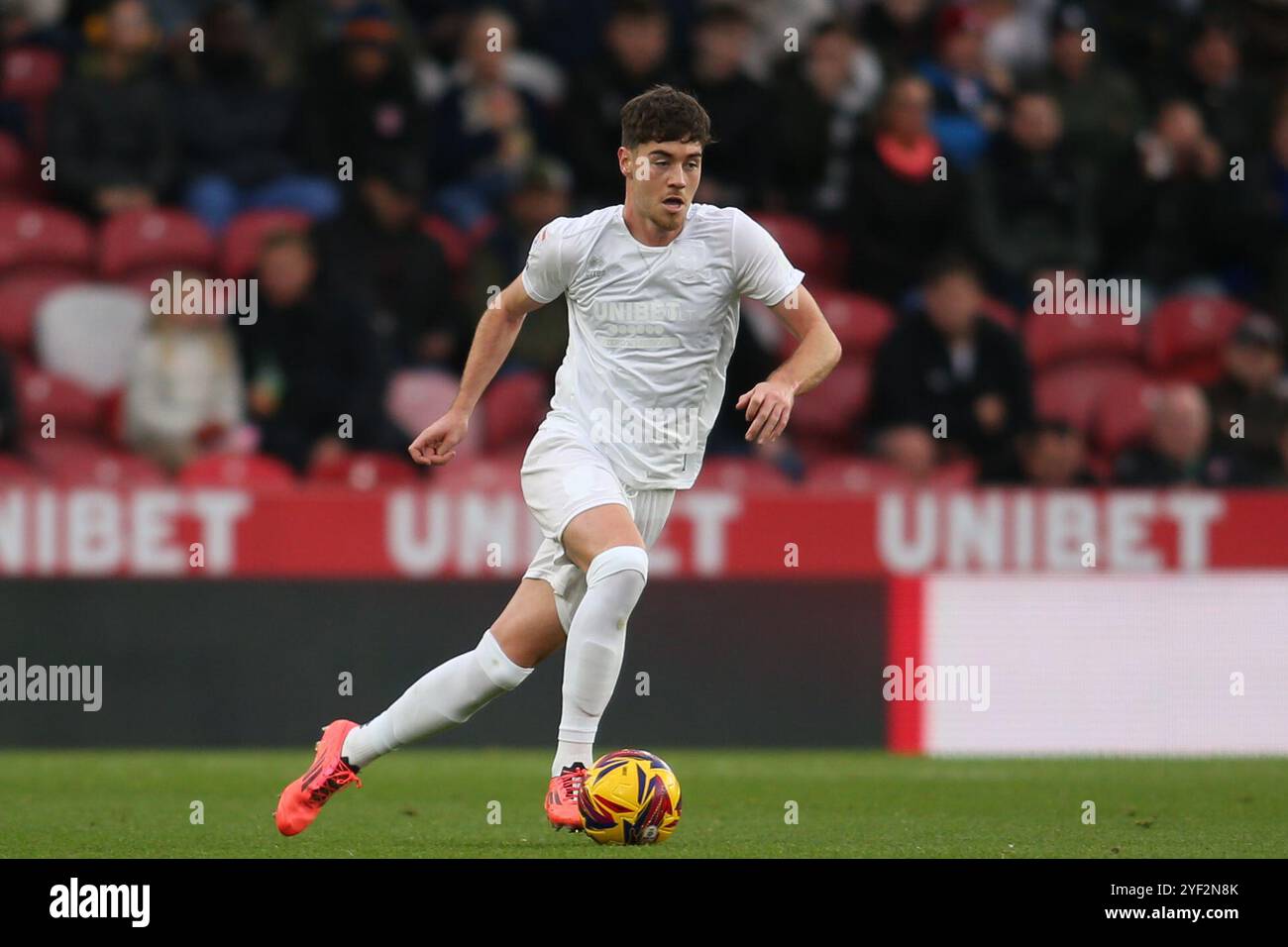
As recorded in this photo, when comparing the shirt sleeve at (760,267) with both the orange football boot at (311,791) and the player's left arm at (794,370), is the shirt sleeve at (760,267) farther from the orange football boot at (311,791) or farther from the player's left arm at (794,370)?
the orange football boot at (311,791)

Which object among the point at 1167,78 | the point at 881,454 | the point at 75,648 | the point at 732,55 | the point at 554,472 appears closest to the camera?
the point at 554,472

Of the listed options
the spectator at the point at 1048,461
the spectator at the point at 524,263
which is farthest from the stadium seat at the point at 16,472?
the spectator at the point at 1048,461

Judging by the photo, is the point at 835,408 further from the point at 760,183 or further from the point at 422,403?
the point at 422,403

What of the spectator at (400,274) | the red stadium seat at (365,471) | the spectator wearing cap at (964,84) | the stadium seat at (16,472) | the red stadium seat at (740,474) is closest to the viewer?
the stadium seat at (16,472)

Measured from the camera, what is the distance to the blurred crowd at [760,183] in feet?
39.5

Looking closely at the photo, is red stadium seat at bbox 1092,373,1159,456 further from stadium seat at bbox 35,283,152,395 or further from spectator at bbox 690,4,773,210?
stadium seat at bbox 35,283,152,395

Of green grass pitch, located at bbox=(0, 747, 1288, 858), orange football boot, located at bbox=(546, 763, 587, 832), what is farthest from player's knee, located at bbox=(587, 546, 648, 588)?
green grass pitch, located at bbox=(0, 747, 1288, 858)

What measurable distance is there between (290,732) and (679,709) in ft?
5.78

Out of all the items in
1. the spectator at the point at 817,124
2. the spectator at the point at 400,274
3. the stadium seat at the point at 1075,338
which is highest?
the spectator at the point at 817,124

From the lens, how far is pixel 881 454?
40.5 feet

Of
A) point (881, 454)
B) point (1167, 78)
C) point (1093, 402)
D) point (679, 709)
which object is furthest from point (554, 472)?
point (1167, 78)

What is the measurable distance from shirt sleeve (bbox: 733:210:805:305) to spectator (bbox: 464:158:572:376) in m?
5.72

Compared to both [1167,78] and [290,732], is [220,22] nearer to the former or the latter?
[290,732]

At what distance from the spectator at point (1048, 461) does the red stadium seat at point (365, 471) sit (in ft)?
9.97
